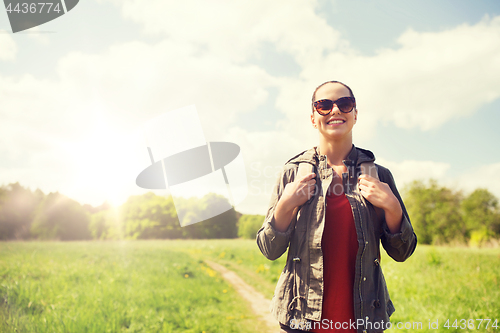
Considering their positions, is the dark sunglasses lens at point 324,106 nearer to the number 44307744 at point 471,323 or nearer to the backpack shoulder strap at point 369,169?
the backpack shoulder strap at point 369,169

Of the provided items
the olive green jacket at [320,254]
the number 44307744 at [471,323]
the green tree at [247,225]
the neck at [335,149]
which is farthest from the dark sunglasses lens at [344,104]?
the green tree at [247,225]

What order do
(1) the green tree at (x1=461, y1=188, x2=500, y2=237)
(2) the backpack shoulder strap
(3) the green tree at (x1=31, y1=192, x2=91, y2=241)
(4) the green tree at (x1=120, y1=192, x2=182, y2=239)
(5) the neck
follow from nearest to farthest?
1. (2) the backpack shoulder strap
2. (5) the neck
3. (3) the green tree at (x1=31, y1=192, x2=91, y2=241)
4. (4) the green tree at (x1=120, y1=192, x2=182, y2=239)
5. (1) the green tree at (x1=461, y1=188, x2=500, y2=237)

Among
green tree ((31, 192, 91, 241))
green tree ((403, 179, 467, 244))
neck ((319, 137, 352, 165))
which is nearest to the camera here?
neck ((319, 137, 352, 165))

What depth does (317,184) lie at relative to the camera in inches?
79.4

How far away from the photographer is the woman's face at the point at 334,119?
79.8 inches

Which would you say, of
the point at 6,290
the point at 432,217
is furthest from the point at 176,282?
the point at 432,217

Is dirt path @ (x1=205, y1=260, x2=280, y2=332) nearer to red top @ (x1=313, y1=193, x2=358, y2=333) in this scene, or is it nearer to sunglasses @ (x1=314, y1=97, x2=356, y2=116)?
red top @ (x1=313, y1=193, x2=358, y2=333)

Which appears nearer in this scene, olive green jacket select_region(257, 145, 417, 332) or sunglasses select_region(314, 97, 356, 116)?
olive green jacket select_region(257, 145, 417, 332)

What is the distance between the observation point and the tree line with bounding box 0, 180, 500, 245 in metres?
25.9

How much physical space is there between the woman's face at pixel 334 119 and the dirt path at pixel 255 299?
5060 millimetres

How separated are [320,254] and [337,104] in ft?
3.45

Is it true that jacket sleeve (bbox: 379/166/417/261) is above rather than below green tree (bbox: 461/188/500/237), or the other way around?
above

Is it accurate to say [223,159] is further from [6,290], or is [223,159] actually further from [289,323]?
[289,323]

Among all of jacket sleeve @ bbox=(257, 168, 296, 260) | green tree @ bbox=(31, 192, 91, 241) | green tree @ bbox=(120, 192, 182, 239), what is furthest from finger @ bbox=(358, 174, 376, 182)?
green tree @ bbox=(120, 192, 182, 239)
